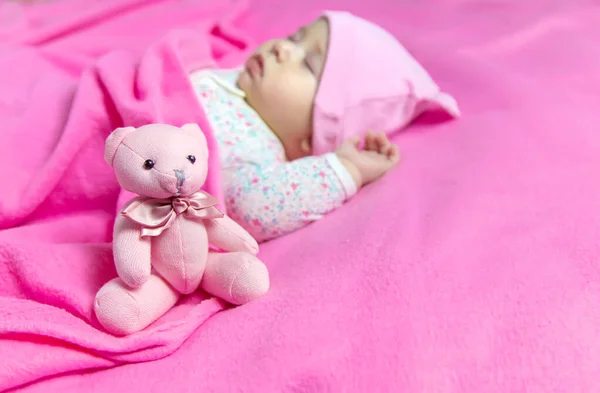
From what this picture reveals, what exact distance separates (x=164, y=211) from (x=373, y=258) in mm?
280

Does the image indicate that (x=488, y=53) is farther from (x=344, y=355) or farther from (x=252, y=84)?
(x=344, y=355)

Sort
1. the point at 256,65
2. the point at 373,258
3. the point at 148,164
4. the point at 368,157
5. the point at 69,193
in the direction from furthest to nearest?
the point at 256,65, the point at 368,157, the point at 69,193, the point at 373,258, the point at 148,164

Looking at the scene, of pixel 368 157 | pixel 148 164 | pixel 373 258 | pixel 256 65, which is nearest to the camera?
pixel 148 164

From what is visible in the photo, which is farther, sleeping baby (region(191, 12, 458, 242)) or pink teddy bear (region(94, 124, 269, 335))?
sleeping baby (region(191, 12, 458, 242))

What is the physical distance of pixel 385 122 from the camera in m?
1.13

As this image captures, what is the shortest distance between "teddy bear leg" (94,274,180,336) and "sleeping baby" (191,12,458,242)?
307mm

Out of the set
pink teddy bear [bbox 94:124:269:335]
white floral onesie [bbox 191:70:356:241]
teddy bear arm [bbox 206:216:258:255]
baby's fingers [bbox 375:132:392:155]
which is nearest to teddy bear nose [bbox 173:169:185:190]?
pink teddy bear [bbox 94:124:269:335]

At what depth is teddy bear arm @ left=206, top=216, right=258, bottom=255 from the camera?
0.74m

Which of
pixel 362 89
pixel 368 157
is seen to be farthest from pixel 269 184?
pixel 362 89

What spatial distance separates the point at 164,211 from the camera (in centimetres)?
67

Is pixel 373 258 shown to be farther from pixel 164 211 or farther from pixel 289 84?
pixel 289 84

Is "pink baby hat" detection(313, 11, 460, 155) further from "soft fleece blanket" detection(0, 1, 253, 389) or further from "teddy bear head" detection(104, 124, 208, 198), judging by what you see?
"teddy bear head" detection(104, 124, 208, 198)

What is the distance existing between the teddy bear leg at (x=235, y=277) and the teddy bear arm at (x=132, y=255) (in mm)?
95

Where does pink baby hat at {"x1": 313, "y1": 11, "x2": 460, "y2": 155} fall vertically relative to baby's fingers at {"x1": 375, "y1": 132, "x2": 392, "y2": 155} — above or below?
above
